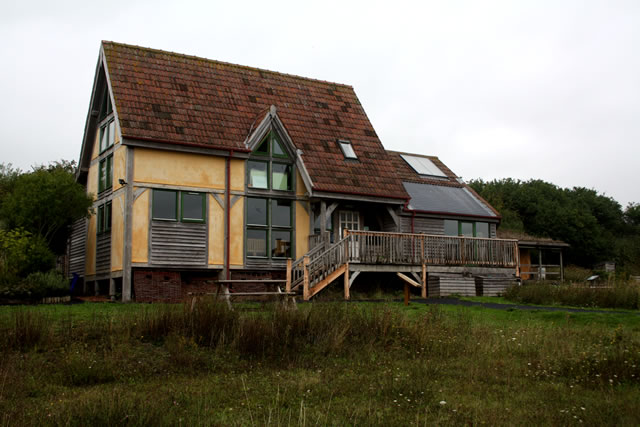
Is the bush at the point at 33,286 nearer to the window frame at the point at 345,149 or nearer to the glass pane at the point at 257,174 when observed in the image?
the glass pane at the point at 257,174

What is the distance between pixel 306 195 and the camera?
27875 mm

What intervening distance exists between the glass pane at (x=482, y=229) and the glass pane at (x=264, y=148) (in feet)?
36.5

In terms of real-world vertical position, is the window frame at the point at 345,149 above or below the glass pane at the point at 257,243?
above

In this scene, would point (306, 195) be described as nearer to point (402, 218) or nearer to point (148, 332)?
point (402, 218)

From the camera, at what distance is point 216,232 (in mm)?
25797

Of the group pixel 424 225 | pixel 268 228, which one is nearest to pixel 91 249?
pixel 268 228

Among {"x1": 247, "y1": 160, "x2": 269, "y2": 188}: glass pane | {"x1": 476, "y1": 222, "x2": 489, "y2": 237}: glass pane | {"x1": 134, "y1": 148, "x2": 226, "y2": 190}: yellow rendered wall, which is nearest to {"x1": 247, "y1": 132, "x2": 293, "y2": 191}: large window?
{"x1": 247, "y1": 160, "x2": 269, "y2": 188}: glass pane

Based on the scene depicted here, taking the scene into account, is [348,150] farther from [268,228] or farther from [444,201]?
[444,201]

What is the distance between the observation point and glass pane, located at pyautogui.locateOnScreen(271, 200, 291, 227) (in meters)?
27.3

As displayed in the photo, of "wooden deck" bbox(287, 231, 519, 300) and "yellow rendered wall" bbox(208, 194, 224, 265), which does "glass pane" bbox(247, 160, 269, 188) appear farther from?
"wooden deck" bbox(287, 231, 519, 300)

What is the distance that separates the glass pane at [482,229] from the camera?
32844 mm

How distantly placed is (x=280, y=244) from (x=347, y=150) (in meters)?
5.25

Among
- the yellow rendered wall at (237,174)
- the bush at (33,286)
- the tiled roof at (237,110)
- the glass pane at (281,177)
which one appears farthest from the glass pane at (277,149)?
the bush at (33,286)

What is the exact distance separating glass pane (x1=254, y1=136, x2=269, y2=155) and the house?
1.9 inches
